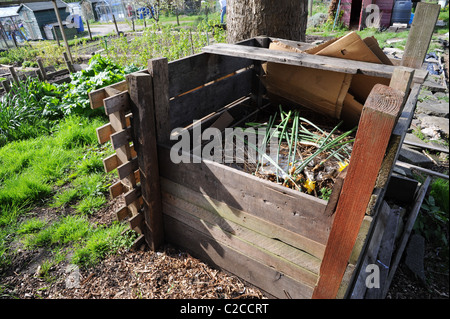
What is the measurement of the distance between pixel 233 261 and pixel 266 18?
2629 millimetres

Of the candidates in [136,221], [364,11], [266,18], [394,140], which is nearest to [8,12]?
[364,11]

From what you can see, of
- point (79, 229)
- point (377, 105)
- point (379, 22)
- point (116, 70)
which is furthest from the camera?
point (379, 22)

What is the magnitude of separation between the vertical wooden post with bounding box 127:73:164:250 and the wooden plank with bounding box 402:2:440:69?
1.88 metres

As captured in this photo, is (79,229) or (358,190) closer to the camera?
(358,190)

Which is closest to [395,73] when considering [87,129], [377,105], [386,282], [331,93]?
[377,105]

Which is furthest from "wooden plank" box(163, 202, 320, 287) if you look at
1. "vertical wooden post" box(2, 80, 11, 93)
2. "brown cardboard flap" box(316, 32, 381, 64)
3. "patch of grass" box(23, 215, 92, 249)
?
Result: "vertical wooden post" box(2, 80, 11, 93)

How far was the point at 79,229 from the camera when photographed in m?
3.01

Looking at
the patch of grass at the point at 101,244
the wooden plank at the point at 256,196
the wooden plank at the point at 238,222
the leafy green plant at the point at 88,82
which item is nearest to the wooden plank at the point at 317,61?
the wooden plank at the point at 256,196

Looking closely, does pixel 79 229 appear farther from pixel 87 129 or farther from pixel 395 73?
pixel 395 73

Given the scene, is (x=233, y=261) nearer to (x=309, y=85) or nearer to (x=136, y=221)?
(x=136, y=221)

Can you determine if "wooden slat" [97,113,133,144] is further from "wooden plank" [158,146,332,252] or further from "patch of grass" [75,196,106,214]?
"patch of grass" [75,196,106,214]

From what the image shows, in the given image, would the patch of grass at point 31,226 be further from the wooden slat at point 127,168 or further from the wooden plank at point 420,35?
the wooden plank at point 420,35

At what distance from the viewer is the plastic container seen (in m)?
14.5

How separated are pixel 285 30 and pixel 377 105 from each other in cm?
259
